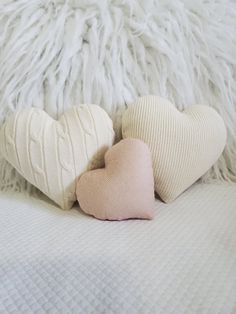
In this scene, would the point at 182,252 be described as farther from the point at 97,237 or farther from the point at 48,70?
the point at 48,70

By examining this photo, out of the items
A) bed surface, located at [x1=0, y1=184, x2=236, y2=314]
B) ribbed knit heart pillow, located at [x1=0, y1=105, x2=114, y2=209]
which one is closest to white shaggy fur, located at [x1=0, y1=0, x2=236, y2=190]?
ribbed knit heart pillow, located at [x1=0, y1=105, x2=114, y2=209]

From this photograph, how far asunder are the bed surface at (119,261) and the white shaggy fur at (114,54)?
0.58 ft

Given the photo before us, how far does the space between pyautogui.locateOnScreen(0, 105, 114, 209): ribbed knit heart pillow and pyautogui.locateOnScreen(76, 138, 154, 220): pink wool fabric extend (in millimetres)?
35

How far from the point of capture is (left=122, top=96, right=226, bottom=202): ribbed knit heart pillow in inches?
23.0

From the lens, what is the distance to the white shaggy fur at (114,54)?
61 centimetres

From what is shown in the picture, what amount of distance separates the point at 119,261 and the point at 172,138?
25 centimetres

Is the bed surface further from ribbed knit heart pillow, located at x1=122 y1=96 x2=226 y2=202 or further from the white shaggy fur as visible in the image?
the white shaggy fur

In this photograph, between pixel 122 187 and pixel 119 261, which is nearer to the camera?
pixel 119 261

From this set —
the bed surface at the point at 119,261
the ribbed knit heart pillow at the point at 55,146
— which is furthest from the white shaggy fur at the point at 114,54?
the bed surface at the point at 119,261

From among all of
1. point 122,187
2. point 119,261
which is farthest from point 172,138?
point 119,261

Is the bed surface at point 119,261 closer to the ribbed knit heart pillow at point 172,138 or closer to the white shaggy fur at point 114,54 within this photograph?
the ribbed knit heart pillow at point 172,138

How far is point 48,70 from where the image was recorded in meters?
0.62

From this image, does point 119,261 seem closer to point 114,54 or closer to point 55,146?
point 55,146

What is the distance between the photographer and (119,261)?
0.42 meters
